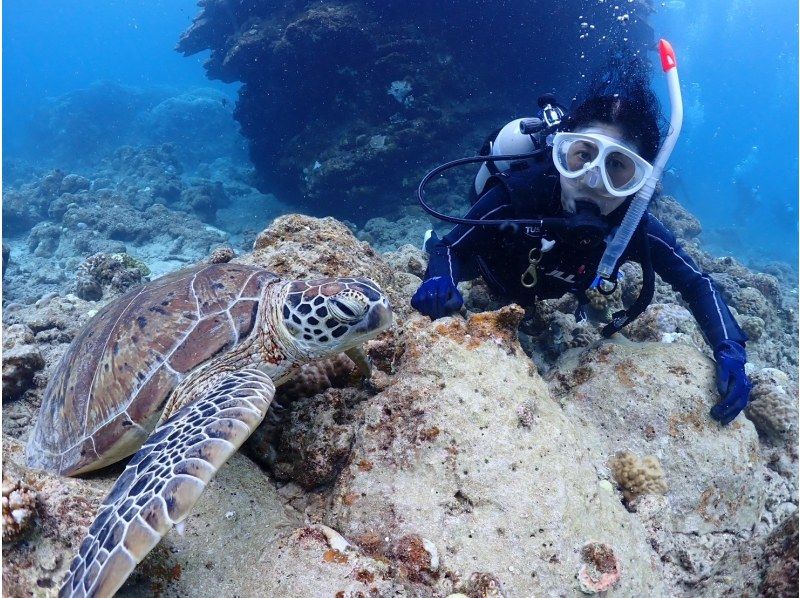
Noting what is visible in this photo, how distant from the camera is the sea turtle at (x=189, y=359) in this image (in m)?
1.56

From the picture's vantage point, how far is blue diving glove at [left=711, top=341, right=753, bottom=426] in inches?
84.5

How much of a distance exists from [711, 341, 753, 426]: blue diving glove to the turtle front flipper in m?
2.20

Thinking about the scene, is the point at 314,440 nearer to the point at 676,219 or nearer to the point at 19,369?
the point at 19,369

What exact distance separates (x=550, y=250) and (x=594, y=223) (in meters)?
0.30

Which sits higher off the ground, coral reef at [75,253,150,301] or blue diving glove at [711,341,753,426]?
blue diving glove at [711,341,753,426]

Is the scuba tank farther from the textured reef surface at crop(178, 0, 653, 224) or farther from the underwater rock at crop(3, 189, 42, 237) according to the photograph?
the underwater rock at crop(3, 189, 42, 237)

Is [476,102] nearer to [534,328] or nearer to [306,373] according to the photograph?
[534,328]

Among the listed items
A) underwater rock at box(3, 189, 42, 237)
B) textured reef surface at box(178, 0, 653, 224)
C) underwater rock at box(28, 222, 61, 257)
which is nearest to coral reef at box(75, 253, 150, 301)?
textured reef surface at box(178, 0, 653, 224)

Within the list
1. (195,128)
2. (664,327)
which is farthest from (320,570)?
(195,128)

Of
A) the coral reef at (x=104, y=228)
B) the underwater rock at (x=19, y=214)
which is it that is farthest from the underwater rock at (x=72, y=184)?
the underwater rock at (x=19, y=214)

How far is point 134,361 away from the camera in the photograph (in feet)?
6.23

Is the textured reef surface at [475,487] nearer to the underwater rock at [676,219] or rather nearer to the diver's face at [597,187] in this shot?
the diver's face at [597,187]

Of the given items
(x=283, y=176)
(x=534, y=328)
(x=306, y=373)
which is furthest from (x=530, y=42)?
(x=306, y=373)

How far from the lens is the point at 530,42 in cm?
1111
